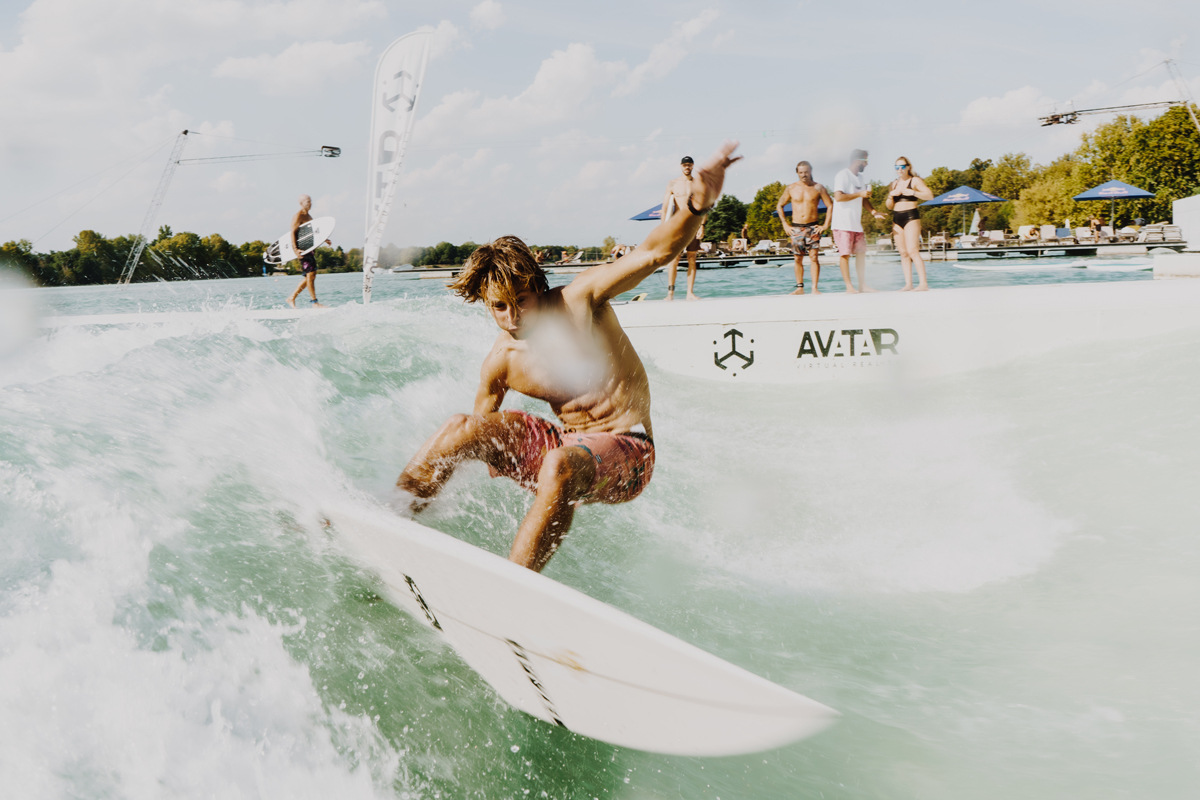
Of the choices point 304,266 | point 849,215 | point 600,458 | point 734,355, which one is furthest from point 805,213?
point 600,458

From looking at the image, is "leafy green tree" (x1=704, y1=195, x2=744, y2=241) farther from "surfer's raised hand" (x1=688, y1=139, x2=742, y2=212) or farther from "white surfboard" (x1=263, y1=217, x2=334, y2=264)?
"surfer's raised hand" (x1=688, y1=139, x2=742, y2=212)

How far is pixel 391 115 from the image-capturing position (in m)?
8.85

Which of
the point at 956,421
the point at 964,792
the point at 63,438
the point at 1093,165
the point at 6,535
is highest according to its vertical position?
the point at 1093,165

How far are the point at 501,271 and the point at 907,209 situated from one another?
633cm

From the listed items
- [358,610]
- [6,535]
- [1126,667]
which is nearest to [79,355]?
[6,535]

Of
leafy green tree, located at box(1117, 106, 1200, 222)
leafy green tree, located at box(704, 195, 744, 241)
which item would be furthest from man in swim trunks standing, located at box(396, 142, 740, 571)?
leafy green tree, located at box(704, 195, 744, 241)

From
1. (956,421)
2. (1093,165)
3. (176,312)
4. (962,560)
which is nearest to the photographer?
(962,560)

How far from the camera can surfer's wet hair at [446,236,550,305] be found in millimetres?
2494

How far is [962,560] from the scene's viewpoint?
4.00m

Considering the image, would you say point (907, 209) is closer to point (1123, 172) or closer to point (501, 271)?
point (501, 271)

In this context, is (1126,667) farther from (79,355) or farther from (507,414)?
(79,355)

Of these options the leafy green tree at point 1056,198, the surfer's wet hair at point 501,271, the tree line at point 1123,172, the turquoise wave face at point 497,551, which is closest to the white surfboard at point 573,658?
the turquoise wave face at point 497,551

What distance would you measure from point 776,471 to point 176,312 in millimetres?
5752

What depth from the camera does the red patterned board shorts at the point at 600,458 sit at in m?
2.58
